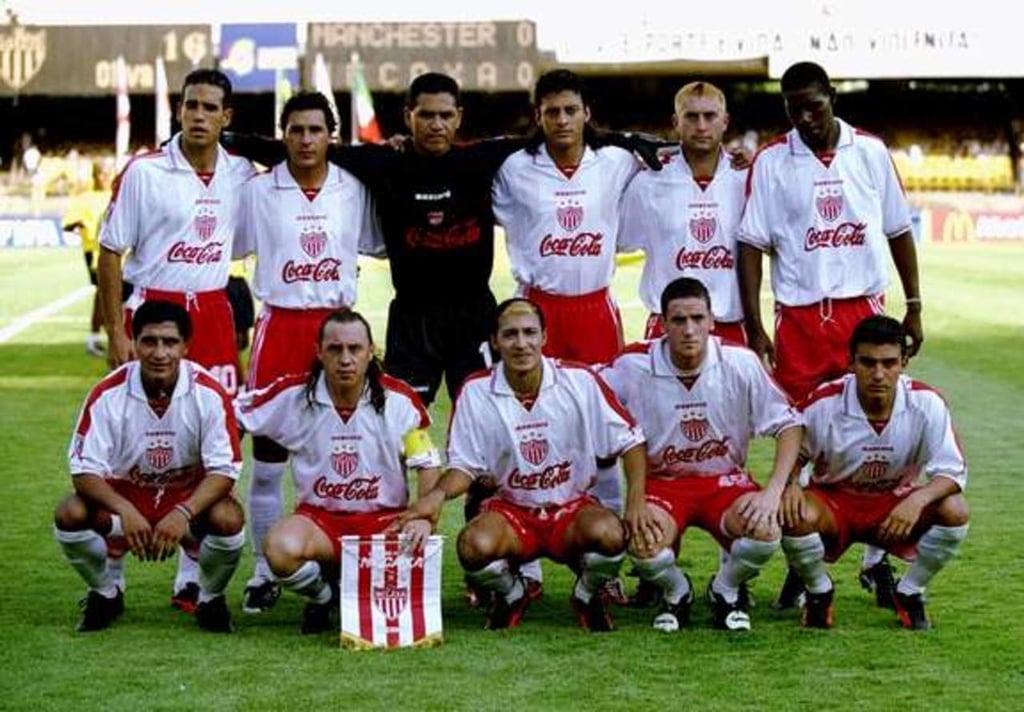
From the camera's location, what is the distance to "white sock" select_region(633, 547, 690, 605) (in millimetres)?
6805

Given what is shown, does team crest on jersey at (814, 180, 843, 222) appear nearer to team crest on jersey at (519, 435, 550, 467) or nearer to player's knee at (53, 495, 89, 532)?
team crest on jersey at (519, 435, 550, 467)

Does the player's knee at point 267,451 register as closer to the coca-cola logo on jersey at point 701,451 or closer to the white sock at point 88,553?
the white sock at point 88,553

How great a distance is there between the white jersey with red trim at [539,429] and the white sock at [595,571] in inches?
11.5

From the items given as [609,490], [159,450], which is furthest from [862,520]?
[159,450]

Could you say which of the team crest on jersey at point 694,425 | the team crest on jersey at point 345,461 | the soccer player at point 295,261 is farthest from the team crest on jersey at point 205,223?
the team crest on jersey at point 694,425

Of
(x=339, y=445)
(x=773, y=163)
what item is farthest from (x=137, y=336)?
(x=773, y=163)

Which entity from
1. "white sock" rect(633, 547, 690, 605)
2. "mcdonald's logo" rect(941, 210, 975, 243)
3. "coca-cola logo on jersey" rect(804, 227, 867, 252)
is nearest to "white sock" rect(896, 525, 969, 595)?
"white sock" rect(633, 547, 690, 605)

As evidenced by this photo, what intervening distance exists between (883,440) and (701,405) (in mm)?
606

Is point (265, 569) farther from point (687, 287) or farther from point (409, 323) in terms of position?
point (687, 287)

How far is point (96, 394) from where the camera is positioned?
6.98m

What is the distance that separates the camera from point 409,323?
7.73m

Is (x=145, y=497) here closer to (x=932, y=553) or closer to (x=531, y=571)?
(x=531, y=571)

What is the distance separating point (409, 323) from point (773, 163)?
1.41m

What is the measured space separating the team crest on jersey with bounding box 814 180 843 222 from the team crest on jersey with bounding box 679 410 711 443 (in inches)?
33.4
